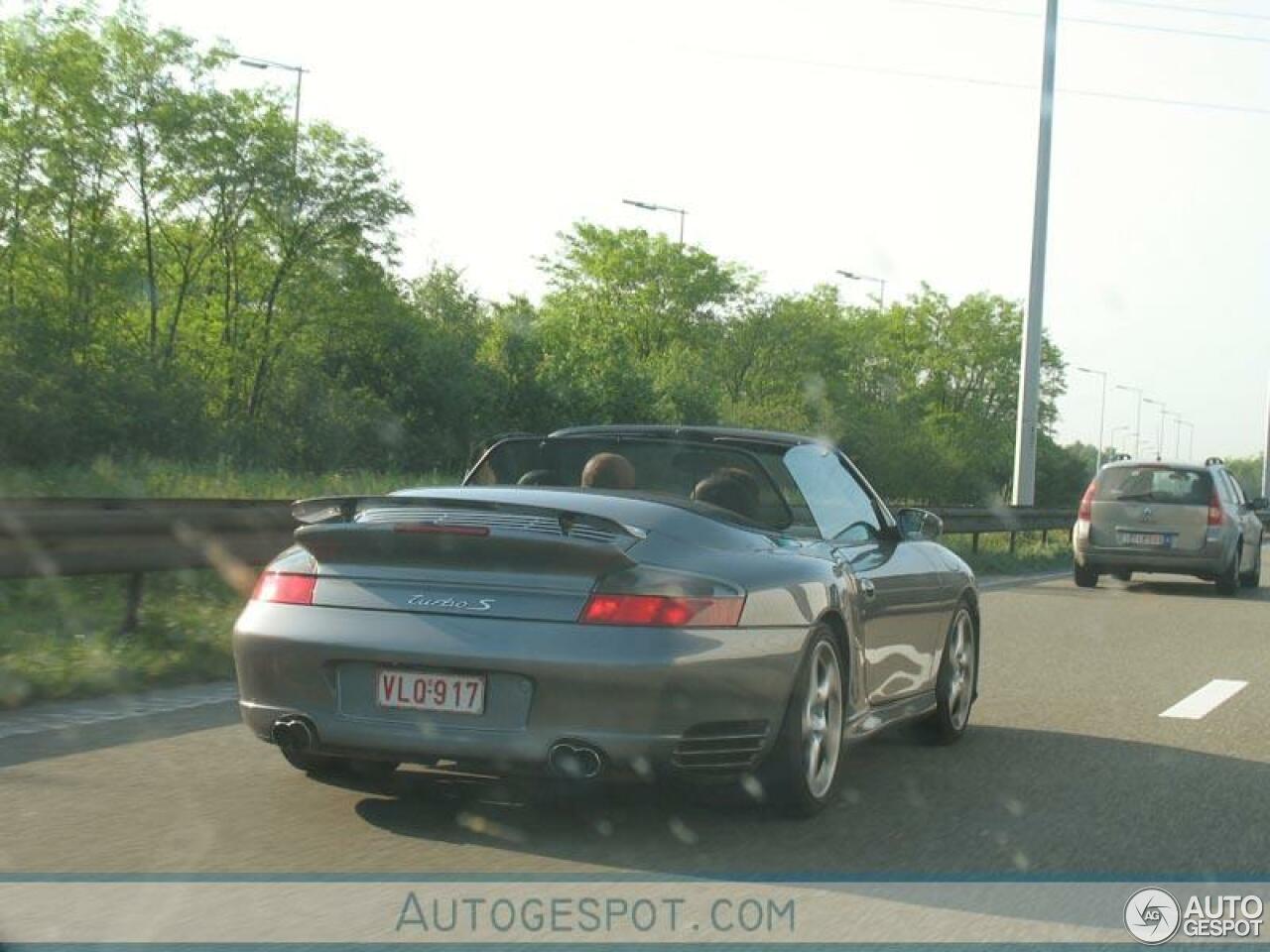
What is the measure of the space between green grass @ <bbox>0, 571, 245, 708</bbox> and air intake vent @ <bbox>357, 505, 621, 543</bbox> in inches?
126

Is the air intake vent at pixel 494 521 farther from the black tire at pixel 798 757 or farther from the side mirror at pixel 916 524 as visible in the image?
the side mirror at pixel 916 524

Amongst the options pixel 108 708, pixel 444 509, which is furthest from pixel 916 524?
pixel 108 708

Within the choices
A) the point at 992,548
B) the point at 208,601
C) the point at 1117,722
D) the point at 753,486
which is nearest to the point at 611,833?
the point at 753,486

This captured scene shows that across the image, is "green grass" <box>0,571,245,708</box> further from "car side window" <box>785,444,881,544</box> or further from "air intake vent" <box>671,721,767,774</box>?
"air intake vent" <box>671,721,767,774</box>

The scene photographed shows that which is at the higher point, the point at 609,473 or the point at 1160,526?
the point at 609,473

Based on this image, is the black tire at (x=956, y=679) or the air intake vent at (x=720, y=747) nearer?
the air intake vent at (x=720, y=747)

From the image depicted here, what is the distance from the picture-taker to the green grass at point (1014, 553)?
24031 millimetres

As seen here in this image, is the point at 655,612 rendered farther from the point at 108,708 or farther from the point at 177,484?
the point at 177,484

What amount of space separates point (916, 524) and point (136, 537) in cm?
456

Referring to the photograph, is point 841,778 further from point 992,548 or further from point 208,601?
point 992,548

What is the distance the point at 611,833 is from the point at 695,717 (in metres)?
0.56

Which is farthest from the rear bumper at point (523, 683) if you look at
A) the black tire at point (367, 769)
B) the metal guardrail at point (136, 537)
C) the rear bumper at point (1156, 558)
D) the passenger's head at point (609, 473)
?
the rear bumper at point (1156, 558)

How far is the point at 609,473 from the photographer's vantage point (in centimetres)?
696

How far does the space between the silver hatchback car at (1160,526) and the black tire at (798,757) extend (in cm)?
1562
